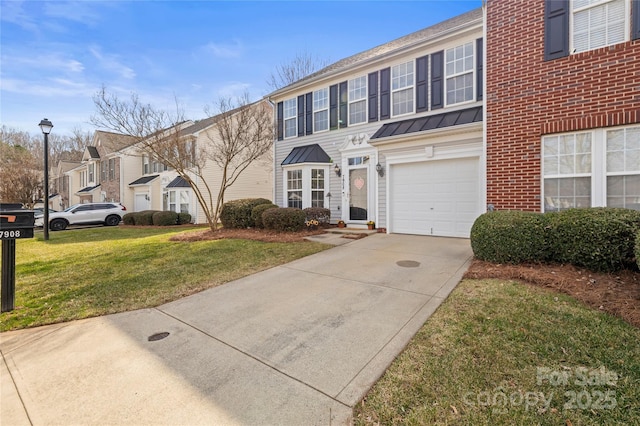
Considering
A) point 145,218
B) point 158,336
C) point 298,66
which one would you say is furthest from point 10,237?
point 298,66

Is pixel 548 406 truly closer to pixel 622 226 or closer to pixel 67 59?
pixel 622 226

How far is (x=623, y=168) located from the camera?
5492 millimetres

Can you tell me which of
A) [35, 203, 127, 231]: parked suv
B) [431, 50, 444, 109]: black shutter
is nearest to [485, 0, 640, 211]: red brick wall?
[431, 50, 444, 109]: black shutter

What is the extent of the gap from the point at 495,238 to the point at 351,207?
616 centimetres

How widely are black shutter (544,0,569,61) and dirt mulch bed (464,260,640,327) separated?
14.7ft

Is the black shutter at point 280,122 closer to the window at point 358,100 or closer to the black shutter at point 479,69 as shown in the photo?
the window at point 358,100

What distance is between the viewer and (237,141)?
11.5 m

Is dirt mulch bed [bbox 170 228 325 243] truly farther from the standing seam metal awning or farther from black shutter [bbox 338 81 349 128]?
black shutter [bbox 338 81 349 128]

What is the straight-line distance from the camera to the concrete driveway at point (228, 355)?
221 cm

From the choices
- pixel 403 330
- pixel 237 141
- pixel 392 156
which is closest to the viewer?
pixel 403 330

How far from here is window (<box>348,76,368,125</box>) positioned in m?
11.2

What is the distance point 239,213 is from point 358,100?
653 centimetres

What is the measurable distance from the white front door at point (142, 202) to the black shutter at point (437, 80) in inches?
837

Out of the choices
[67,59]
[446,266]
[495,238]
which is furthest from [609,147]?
[67,59]
